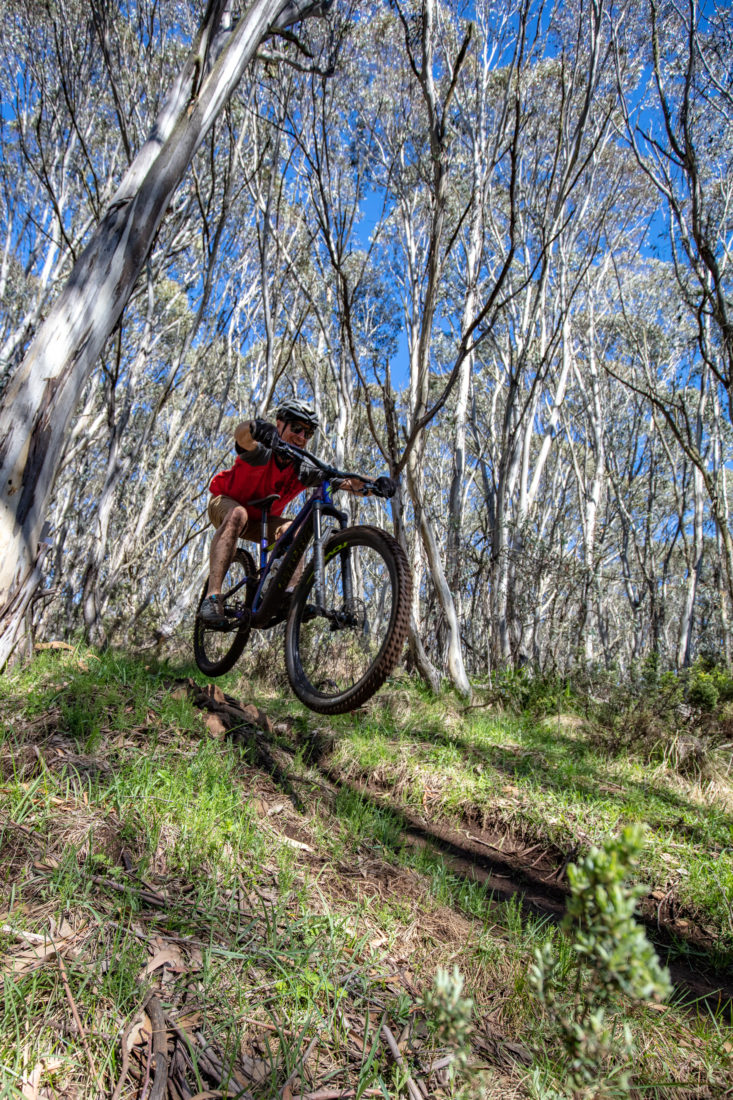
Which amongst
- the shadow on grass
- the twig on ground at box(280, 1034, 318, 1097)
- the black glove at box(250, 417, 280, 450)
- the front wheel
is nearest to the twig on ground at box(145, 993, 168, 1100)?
the twig on ground at box(280, 1034, 318, 1097)

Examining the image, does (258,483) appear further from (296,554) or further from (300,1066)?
(300,1066)

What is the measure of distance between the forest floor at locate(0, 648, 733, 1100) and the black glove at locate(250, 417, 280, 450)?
4.40 feet

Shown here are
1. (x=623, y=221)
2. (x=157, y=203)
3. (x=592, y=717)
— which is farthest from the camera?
(x=623, y=221)

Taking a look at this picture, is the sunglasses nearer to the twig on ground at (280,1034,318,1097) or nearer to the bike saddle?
the bike saddle

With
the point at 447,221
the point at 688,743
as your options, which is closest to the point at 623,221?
the point at 447,221

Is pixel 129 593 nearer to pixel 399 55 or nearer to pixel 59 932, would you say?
pixel 59 932

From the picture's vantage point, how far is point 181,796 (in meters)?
2.14

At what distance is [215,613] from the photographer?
12.2 feet

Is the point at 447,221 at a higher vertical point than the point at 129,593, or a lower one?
higher

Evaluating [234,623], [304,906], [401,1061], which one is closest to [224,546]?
[234,623]

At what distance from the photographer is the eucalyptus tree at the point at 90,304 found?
2551mm

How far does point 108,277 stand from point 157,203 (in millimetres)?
475

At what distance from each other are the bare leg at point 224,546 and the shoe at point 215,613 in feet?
0.16

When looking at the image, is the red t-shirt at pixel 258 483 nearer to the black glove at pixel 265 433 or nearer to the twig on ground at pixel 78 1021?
the black glove at pixel 265 433
